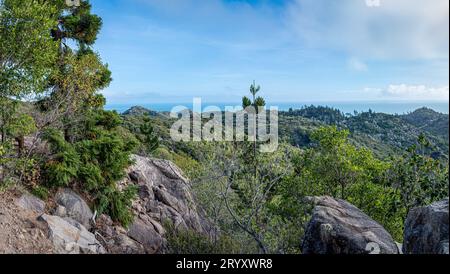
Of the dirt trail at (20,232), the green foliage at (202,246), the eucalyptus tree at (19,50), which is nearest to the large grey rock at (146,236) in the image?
the green foliage at (202,246)

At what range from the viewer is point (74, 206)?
43.1 feet

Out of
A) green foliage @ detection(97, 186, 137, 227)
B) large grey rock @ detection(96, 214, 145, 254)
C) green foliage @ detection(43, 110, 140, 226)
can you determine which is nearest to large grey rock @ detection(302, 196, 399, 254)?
large grey rock @ detection(96, 214, 145, 254)

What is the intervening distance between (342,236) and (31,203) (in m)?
9.89

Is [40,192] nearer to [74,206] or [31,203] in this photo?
[31,203]

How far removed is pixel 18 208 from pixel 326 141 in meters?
13.4

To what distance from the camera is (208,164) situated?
13.1 meters

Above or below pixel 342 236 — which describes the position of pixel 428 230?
above

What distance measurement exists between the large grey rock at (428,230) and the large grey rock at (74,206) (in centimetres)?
1067

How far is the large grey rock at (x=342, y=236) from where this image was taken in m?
9.64

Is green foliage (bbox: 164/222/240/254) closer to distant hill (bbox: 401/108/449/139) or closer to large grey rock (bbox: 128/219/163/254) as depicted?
large grey rock (bbox: 128/219/163/254)

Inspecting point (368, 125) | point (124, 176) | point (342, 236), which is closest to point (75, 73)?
point (124, 176)

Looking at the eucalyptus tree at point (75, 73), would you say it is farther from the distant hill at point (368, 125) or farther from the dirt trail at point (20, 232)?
the distant hill at point (368, 125)

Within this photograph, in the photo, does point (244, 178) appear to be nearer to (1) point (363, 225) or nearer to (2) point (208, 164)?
(2) point (208, 164)
